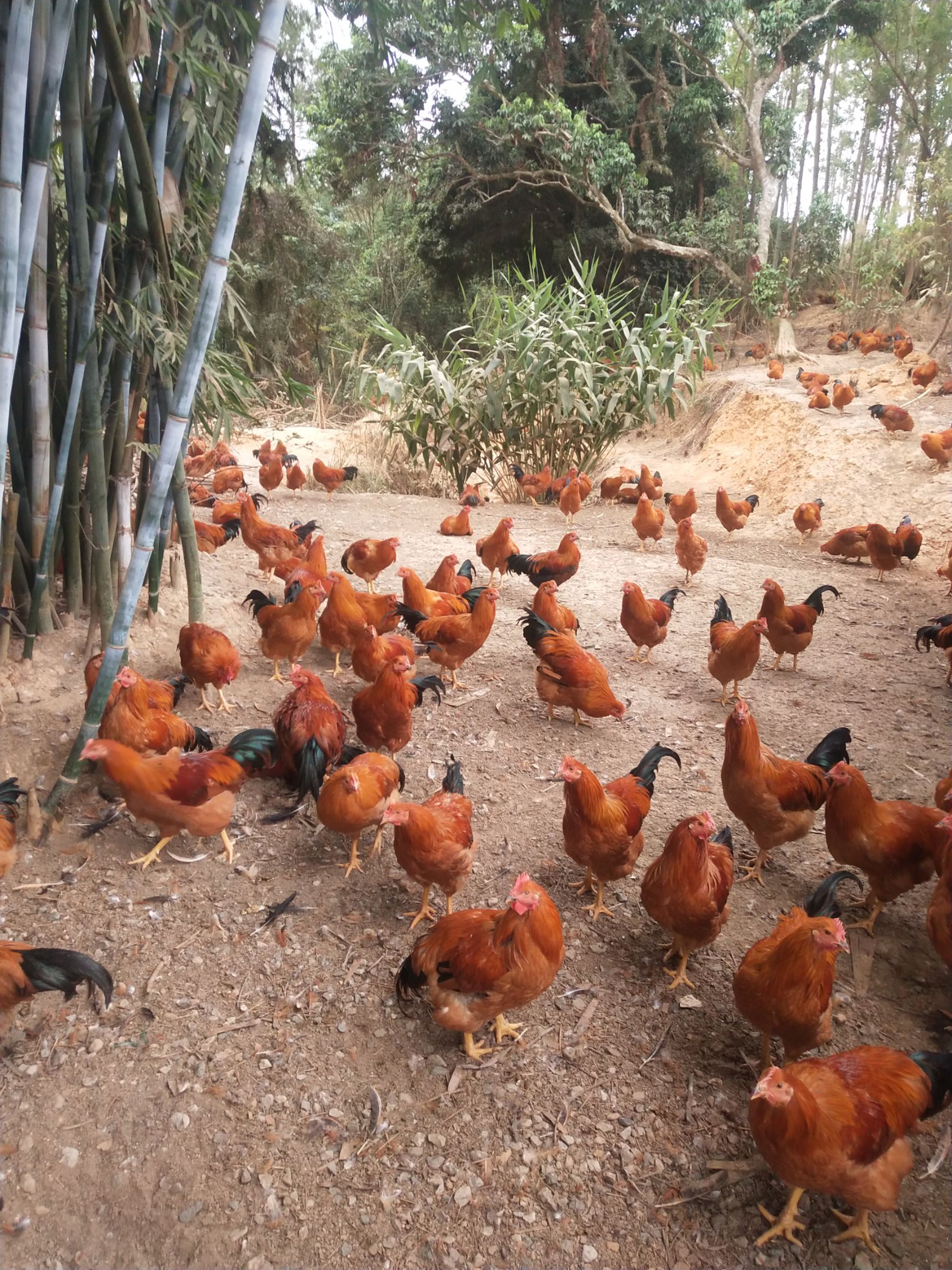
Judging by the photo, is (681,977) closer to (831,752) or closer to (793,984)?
(793,984)

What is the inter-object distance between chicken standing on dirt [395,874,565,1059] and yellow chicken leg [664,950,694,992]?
59 centimetres

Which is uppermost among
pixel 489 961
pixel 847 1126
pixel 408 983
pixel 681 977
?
pixel 489 961

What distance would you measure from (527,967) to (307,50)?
4457 mm

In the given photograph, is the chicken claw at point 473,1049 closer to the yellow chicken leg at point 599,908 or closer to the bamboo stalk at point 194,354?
the yellow chicken leg at point 599,908

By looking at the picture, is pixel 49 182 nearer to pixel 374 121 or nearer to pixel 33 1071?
pixel 33 1071

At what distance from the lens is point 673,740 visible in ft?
14.8

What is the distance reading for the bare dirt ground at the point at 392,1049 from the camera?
6.56ft

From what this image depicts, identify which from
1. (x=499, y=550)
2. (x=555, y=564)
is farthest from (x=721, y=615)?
(x=499, y=550)

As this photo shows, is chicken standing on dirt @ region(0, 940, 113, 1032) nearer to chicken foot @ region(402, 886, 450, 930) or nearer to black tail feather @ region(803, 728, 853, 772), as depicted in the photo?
chicken foot @ region(402, 886, 450, 930)

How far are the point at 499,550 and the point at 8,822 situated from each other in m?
4.59

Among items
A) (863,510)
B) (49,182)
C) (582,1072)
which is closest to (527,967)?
(582,1072)

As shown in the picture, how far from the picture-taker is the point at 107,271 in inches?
136

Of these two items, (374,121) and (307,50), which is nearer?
(307,50)

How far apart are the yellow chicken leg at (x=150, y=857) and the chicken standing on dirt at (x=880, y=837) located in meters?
2.86
